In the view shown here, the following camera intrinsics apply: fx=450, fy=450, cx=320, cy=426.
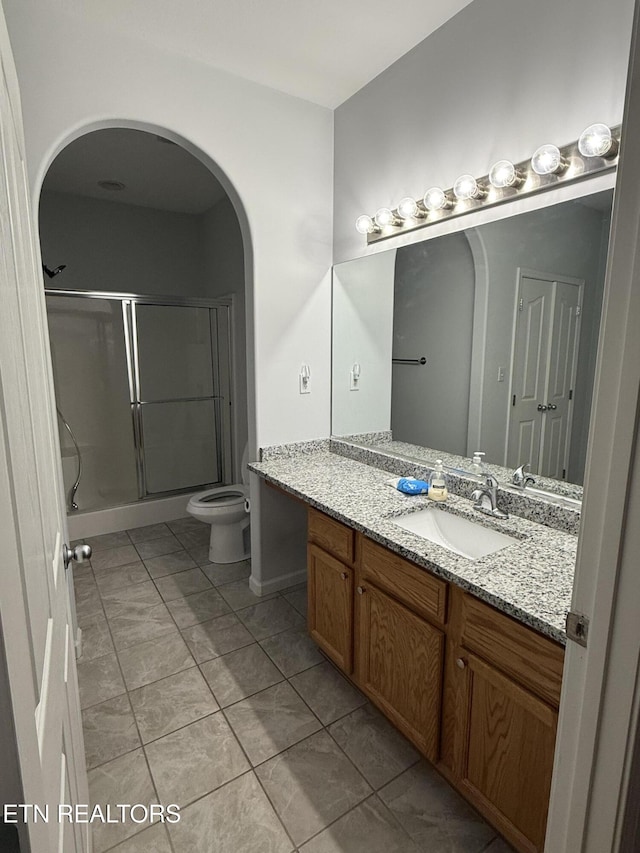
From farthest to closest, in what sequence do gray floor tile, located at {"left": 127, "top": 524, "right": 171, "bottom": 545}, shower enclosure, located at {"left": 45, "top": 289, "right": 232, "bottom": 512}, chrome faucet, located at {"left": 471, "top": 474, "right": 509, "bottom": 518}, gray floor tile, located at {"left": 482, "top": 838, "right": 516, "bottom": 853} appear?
shower enclosure, located at {"left": 45, "top": 289, "right": 232, "bottom": 512}
gray floor tile, located at {"left": 127, "top": 524, "right": 171, "bottom": 545}
chrome faucet, located at {"left": 471, "top": 474, "right": 509, "bottom": 518}
gray floor tile, located at {"left": 482, "top": 838, "right": 516, "bottom": 853}

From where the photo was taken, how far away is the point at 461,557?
1.34 m

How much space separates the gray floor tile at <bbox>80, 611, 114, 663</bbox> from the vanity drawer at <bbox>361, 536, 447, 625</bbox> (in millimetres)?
1389

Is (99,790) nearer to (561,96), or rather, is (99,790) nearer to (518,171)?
(518,171)

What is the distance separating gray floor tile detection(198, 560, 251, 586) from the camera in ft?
9.09

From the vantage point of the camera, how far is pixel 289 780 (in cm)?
150

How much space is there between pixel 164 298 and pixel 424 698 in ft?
10.8

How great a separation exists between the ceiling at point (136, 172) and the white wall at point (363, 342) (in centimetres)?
145

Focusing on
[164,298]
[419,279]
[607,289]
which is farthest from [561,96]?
[164,298]

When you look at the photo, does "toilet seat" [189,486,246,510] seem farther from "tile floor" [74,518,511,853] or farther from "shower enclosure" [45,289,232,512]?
"shower enclosure" [45,289,232,512]

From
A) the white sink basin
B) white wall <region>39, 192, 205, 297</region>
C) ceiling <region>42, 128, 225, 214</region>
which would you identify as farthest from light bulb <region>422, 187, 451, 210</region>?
white wall <region>39, 192, 205, 297</region>

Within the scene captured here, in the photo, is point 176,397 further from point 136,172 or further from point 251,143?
point 251,143

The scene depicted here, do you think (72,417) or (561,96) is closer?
(561,96)

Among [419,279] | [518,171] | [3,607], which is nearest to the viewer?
[3,607]

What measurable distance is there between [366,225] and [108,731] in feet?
7.98
